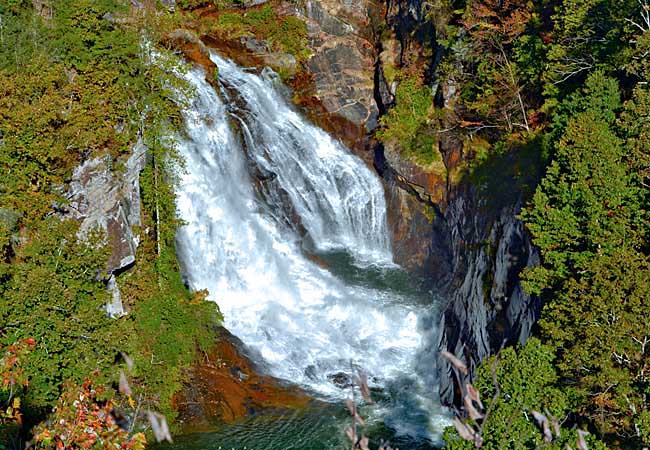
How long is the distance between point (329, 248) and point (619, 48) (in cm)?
1400

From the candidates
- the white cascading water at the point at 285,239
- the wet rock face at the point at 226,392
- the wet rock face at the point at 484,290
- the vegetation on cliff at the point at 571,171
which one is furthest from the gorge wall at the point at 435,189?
the wet rock face at the point at 226,392

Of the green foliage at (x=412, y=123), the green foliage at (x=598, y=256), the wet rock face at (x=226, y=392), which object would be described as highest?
the green foliage at (x=412, y=123)

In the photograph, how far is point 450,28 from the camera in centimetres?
3080

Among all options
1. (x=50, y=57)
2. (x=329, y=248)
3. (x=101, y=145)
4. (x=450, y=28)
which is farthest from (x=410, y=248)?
(x=50, y=57)

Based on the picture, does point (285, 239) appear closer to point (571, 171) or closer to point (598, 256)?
point (571, 171)

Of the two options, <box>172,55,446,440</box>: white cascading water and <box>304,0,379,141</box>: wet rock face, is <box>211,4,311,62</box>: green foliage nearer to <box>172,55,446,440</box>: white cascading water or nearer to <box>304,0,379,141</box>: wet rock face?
<box>304,0,379,141</box>: wet rock face

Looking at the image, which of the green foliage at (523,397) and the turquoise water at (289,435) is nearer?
the green foliage at (523,397)

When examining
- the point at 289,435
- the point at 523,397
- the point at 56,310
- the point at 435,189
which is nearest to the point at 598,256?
the point at 523,397

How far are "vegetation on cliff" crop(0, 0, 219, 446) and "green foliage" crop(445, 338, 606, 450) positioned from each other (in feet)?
30.0

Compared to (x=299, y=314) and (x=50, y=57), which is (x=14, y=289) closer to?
(x=50, y=57)

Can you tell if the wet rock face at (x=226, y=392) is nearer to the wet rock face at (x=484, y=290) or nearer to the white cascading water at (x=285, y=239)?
the white cascading water at (x=285, y=239)

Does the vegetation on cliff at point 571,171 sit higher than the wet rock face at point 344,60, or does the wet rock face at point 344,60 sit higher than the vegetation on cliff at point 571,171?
the wet rock face at point 344,60

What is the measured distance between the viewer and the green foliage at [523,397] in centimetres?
1435

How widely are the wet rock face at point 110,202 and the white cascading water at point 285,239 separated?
3.02m
